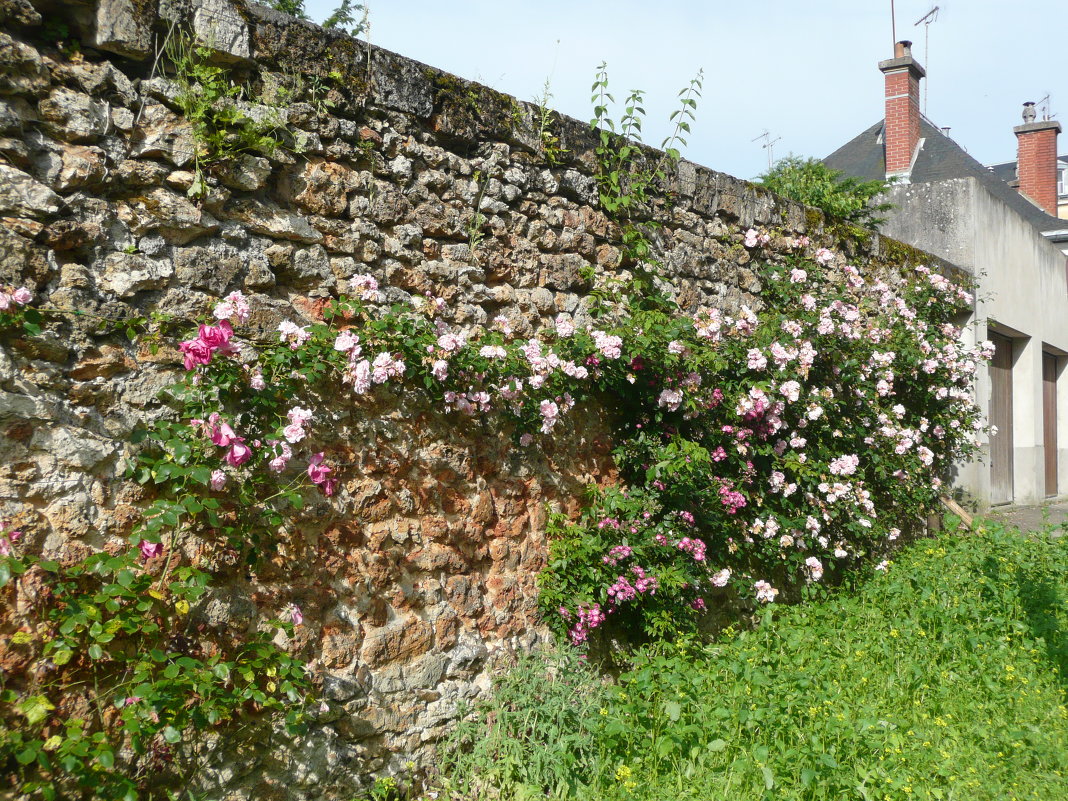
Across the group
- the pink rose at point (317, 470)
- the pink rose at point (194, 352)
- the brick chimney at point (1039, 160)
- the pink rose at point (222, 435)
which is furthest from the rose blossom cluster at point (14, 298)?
the brick chimney at point (1039, 160)

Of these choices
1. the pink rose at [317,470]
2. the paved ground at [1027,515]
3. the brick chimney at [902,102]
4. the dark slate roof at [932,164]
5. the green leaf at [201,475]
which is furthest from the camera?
the dark slate roof at [932,164]

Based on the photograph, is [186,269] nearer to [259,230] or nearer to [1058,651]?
[259,230]

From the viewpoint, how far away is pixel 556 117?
12.9 feet

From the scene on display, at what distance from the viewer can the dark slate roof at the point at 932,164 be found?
1603cm

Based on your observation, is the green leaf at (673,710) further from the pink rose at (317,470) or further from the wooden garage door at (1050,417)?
the wooden garage door at (1050,417)

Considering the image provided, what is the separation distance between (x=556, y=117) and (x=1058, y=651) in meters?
3.69

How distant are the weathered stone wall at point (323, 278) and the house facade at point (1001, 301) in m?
5.37

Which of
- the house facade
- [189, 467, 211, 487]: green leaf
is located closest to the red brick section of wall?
the house facade

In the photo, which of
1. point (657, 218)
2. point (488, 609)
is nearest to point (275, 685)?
point (488, 609)

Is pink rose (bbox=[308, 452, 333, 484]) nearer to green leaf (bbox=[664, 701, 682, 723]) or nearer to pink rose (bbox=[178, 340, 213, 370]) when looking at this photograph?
pink rose (bbox=[178, 340, 213, 370])

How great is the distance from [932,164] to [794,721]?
15.6m

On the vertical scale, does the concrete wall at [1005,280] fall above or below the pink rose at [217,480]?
above

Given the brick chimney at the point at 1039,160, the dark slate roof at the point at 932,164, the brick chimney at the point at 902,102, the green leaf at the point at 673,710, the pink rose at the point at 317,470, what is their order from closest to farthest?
the pink rose at the point at 317,470 → the green leaf at the point at 673,710 → the brick chimney at the point at 902,102 → the dark slate roof at the point at 932,164 → the brick chimney at the point at 1039,160

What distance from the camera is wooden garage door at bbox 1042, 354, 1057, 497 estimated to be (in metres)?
11.3
